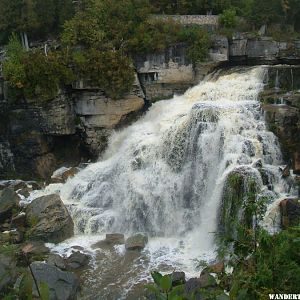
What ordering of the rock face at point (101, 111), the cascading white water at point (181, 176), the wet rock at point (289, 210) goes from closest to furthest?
the wet rock at point (289, 210)
the cascading white water at point (181, 176)
the rock face at point (101, 111)

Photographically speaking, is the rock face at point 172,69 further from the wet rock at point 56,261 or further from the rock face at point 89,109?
the wet rock at point 56,261

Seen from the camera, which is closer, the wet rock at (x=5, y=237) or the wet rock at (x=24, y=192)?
the wet rock at (x=5, y=237)

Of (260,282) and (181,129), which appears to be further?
(181,129)

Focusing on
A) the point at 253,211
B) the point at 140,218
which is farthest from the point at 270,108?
the point at 253,211

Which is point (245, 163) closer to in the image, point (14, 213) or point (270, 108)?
point (270, 108)

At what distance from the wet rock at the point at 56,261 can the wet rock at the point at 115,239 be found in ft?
7.16

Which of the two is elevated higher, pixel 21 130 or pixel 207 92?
pixel 207 92

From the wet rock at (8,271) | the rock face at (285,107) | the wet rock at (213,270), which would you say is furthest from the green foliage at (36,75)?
the wet rock at (213,270)

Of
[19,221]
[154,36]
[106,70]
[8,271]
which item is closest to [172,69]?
[154,36]

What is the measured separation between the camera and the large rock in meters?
17.2

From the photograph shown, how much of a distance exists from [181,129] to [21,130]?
8.65 meters

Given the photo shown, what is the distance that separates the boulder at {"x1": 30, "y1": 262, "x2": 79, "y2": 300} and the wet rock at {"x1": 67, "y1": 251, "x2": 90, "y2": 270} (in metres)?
1.53

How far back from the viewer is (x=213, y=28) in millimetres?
25328

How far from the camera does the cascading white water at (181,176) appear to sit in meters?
16.9
